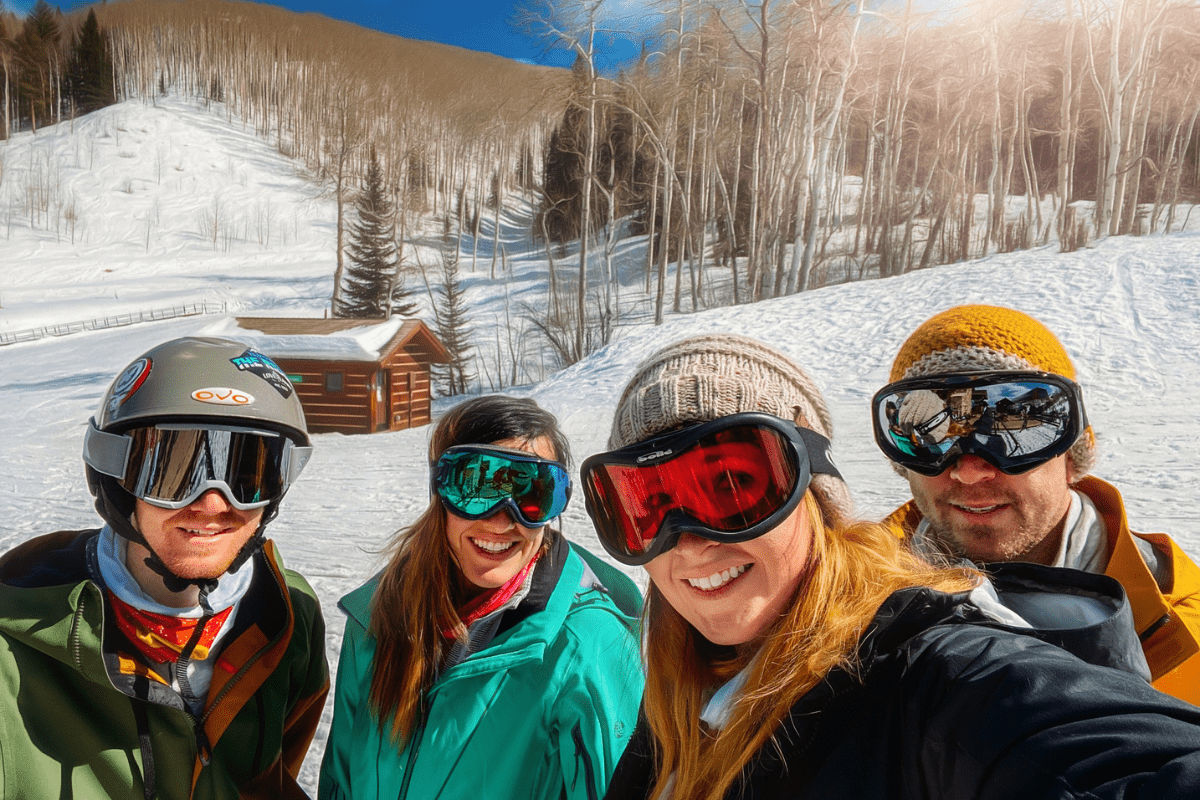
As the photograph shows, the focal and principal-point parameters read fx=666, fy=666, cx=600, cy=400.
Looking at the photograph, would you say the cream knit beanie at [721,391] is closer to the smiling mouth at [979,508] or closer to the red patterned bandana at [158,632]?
the smiling mouth at [979,508]

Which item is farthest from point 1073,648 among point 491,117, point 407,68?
point 407,68

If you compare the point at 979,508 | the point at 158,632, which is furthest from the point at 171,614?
the point at 979,508

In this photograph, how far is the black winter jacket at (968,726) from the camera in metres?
0.67

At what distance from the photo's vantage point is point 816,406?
1.42 meters

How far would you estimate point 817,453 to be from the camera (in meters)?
1.26

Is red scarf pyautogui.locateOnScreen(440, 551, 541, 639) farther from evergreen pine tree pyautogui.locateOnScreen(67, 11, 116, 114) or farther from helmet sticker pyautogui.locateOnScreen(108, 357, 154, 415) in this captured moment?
evergreen pine tree pyautogui.locateOnScreen(67, 11, 116, 114)

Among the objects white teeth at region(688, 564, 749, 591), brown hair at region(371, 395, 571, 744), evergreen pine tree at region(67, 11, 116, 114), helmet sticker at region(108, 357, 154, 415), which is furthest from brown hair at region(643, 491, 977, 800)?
evergreen pine tree at region(67, 11, 116, 114)

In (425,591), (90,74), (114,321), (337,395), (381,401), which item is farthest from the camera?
(90,74)

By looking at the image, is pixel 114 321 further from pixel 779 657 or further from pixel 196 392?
pixel 779 657

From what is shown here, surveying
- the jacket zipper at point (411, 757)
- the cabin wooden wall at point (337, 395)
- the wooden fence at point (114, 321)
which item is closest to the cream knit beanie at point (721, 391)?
the jacket zipper at point (411, 757)

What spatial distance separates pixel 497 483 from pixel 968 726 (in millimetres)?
1631

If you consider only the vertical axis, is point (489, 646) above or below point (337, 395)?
above

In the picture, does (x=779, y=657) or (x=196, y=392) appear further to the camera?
(x=196, y=392)

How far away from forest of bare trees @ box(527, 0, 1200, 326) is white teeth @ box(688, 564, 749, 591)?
785 inches
